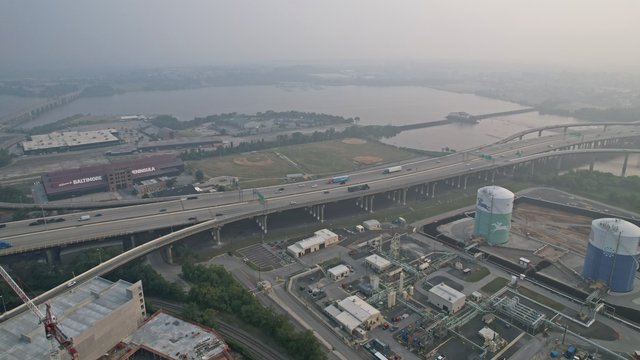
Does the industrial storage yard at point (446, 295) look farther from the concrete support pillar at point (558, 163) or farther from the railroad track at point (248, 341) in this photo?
the concrete support pillar at point (558, 163)

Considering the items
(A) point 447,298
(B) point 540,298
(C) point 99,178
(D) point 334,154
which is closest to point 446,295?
(A) point 447,298

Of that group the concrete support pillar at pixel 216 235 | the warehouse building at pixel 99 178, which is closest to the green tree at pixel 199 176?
A: the warehouse building at pixel 99 178

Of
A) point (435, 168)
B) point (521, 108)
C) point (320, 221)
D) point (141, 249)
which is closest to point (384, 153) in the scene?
point (435, 168)

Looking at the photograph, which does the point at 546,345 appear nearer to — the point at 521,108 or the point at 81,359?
the point at 81,359

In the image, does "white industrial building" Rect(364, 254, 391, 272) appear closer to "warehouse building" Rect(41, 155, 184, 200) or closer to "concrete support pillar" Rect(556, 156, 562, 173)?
"warehouse building" Rect(41, 155, 184, 200)

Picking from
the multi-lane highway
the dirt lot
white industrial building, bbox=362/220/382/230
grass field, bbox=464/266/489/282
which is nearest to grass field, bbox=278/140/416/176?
the multi-lane highway

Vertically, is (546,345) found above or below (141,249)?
below
